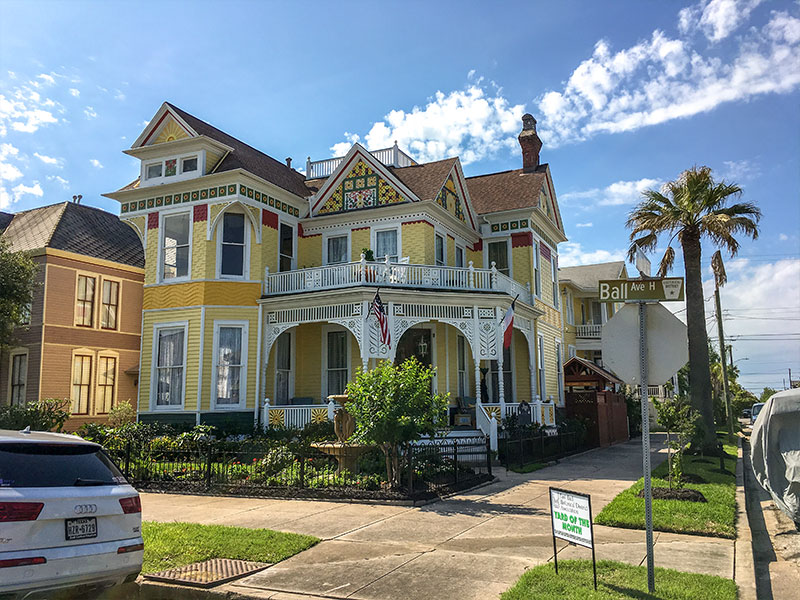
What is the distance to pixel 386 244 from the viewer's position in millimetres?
22812

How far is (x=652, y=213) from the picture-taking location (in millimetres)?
20703

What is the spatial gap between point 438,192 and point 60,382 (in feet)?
49.9

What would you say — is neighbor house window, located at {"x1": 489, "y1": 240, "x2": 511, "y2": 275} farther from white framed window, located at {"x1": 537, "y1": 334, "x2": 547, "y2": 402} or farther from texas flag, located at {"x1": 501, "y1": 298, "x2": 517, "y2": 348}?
texas flag, located at {"x1": 501, "y1": 298, "x2": 517, "y2": 348}

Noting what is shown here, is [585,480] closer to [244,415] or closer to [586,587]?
[586,587]

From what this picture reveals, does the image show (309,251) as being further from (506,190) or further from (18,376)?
(18,376)

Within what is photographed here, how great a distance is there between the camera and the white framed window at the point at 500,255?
25.3m

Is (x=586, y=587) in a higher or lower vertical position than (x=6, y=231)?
lower

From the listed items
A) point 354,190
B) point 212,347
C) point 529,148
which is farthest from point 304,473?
point 529,148

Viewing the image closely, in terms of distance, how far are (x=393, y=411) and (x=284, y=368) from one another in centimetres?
1102

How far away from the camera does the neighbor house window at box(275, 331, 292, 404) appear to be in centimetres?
2225

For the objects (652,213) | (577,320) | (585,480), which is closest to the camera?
(585,480)

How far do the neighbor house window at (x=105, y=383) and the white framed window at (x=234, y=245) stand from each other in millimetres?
7929

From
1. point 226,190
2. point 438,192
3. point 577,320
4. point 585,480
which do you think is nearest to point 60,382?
point 226,190

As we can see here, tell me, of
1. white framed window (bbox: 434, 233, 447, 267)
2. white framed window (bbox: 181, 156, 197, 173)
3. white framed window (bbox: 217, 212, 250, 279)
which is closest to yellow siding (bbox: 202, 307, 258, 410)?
white framed window (bbox: 217, 212, 250, 279)
